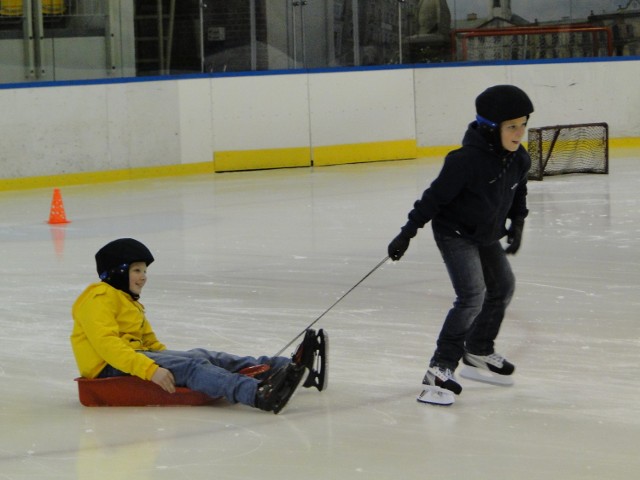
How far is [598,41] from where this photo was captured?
694 inches

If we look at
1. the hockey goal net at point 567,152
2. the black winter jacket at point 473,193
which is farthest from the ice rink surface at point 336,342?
the hockey goal net at point 567,152

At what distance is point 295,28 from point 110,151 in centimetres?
341

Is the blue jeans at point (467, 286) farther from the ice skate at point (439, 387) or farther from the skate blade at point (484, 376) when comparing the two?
the skate blade at point (484, 376)

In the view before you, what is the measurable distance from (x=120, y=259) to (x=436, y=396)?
1.25m

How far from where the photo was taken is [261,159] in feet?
52.4

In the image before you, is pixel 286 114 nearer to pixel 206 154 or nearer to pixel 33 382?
pixel 206 154

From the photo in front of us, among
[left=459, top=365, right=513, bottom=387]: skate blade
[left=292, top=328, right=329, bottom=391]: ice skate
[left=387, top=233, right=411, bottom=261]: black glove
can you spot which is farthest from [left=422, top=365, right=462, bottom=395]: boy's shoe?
[left=387, top=233, right=411, bottom=261]: black glove

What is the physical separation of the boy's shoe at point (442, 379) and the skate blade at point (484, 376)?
0.89 ft

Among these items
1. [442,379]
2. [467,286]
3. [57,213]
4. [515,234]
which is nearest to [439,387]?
[442,379]

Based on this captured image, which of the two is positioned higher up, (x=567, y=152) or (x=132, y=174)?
(x=567, y=152)

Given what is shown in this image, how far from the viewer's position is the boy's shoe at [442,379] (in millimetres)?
4338

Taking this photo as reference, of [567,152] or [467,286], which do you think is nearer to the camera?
[467,286]

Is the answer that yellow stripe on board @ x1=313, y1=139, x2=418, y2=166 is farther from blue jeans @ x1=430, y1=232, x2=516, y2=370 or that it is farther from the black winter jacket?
the black winter jacket

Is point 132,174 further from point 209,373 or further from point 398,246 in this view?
point 398,246
